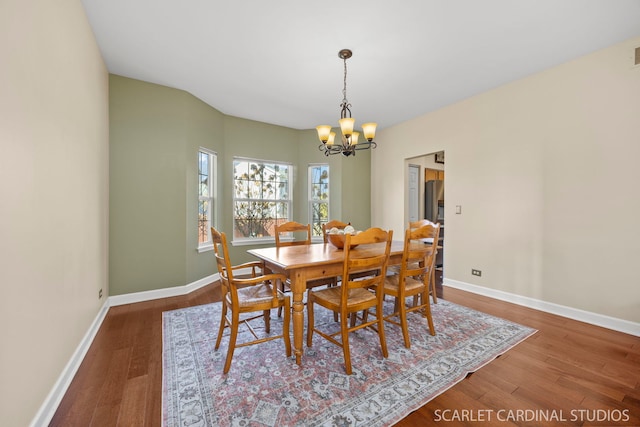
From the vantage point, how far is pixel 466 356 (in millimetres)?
2166

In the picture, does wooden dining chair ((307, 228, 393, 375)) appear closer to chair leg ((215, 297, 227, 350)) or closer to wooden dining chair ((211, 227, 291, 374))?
wooden dining chair ((211, 227, 291, 374))

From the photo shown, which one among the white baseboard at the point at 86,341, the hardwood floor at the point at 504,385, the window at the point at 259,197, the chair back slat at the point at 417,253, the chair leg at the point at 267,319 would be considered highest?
the window at the point at 259,197

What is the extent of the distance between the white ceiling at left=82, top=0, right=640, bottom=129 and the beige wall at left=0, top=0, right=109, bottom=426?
597mm

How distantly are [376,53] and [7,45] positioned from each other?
2.70 metres

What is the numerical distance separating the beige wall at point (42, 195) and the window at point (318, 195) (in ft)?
11.6

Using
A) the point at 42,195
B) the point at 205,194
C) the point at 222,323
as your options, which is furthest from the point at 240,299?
the point at 205,194

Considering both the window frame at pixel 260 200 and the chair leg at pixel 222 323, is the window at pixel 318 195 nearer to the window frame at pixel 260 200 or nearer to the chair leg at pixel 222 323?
the window frame at pixel 260 200

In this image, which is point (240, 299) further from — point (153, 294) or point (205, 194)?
point (205, 194)

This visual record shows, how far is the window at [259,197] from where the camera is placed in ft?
15.9

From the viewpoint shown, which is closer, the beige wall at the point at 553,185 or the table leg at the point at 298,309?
the table leg at the point at 298,309

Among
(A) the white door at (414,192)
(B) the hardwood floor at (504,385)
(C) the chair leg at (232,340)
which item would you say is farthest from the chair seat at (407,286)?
(A) the white door at (414,192)

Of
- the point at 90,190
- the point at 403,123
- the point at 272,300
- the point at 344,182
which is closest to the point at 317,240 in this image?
the point at 344,182

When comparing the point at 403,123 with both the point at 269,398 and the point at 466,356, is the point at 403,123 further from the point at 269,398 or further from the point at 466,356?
the point at 269,398

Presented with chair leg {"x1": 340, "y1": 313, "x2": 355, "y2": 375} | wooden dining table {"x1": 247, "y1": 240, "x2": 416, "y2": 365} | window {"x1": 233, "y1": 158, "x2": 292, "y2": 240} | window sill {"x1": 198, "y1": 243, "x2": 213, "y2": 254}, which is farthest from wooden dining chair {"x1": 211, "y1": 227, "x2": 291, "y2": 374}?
window {"x1": 233, "y1": 158, "x2": 292, "y2": 240}
